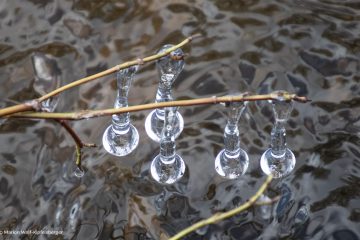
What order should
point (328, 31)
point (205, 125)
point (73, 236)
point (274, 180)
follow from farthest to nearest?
point (328, 31) < point (205, 125) < point (274, 180) < point (73, 236)

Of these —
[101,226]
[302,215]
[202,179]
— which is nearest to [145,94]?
→ [202,179]

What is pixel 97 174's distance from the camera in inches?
74.7

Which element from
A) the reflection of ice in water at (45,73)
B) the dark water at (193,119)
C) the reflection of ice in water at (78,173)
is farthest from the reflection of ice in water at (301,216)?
the reflection of ice in water at (45,73)

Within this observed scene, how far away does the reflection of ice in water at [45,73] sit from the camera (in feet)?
6.84

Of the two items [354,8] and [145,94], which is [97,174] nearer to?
[145,94]

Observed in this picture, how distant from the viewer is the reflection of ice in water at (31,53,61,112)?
2084 millimetres

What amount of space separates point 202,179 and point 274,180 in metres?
0.23

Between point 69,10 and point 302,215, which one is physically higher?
point 69,10

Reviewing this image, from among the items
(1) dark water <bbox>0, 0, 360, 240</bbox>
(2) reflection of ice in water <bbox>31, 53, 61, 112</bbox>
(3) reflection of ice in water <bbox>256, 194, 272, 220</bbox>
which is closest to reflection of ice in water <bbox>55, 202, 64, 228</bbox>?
(1) dark water <bbox>0, 0, 360, 240</bbox>

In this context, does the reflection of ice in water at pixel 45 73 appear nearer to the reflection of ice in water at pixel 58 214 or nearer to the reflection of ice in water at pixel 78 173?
the reflection of ice in water at pixel 78 173

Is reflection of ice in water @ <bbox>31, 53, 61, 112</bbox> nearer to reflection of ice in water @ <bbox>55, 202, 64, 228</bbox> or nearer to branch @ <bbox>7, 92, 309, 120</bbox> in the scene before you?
reflection of ice in water @ <bbox>55, 202, 64, 228</bbox>

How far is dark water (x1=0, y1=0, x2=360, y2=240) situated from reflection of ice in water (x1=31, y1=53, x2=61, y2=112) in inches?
0.9

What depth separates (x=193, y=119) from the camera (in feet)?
6.63

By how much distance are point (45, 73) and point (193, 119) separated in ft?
1.84
